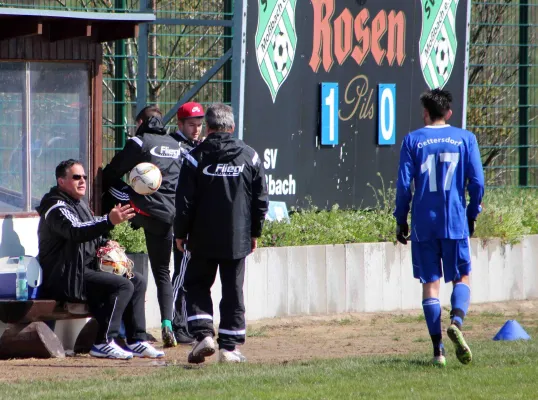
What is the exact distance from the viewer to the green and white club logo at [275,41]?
12.2 meters

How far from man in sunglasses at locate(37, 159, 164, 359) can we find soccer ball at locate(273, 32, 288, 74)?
3.71 m

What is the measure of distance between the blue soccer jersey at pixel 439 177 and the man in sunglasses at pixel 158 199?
7.88 feet

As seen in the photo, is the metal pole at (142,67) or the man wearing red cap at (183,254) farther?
the metal pole at (142,67)

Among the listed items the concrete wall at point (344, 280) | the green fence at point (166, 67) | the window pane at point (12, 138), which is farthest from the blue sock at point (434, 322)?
the green fence at point (166, 67)

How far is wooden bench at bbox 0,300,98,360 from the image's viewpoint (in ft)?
30.2

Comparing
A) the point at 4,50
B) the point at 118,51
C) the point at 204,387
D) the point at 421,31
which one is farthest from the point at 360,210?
the point at 204,387

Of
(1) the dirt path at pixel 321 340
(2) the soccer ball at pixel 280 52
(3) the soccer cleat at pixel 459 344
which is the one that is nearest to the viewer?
(3) the soccer cleat at pixel 459 344

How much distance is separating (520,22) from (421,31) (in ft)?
7.49

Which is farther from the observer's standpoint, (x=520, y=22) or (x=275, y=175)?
(x=520, y=22)

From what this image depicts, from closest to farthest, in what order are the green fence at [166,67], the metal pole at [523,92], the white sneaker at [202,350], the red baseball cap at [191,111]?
the white sneaker at [202,350]
the red baseball cap at [191,111]
the green fence at [166,67]
the metal pole at [523,92]

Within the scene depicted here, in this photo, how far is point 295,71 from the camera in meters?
12.7

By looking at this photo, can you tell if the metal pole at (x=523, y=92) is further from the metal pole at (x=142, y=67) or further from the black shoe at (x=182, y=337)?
the black shoe at (x=182, y=337)

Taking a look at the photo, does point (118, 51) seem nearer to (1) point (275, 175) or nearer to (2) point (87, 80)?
(2) point (87, 80)

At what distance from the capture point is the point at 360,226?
41.8 feet
